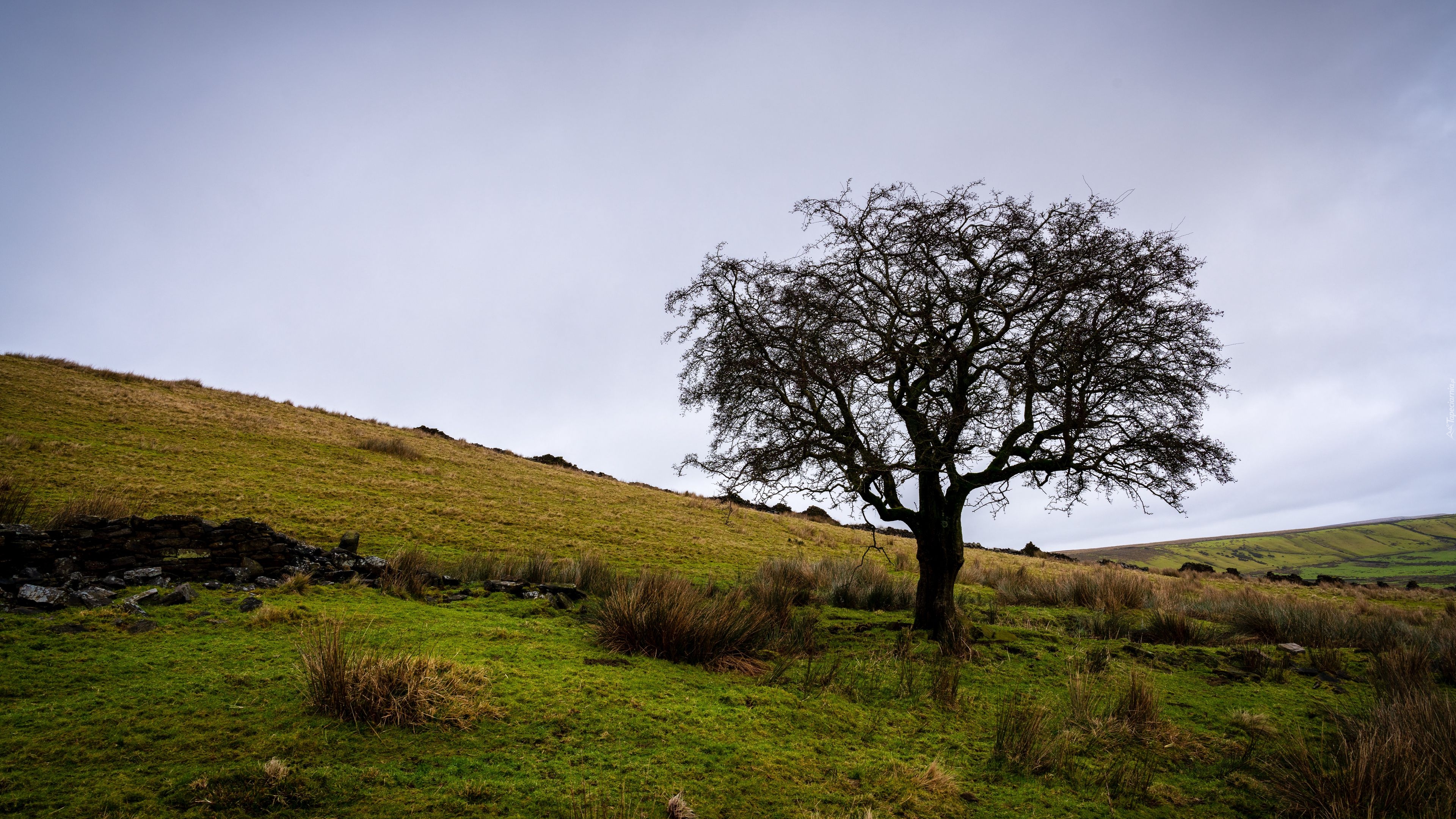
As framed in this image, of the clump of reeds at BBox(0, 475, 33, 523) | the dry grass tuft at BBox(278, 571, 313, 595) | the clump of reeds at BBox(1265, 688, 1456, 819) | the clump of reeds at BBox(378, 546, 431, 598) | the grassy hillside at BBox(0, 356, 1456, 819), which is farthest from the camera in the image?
the clump of reeds at BBox(0, 475, 33, 523)

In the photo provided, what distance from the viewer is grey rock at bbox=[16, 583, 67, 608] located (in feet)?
21.9

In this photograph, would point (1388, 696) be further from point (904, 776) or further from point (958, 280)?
point (958, 280)

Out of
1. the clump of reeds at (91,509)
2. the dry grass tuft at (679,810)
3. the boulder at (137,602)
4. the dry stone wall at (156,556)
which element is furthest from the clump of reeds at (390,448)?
the dry grass tuft at (679,810)

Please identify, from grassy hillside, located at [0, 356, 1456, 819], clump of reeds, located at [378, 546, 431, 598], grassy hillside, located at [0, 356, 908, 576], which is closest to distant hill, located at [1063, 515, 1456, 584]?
grassy hillside, located at [0, 356, 908, 576]

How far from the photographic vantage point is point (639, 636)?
7.65m

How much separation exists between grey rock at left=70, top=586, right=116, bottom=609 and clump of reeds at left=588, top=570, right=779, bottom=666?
18.3 feet

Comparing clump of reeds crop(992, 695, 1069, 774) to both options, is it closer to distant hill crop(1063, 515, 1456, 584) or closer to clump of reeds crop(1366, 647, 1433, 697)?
clump of reeds crop(1366, 647, 1433, 697)

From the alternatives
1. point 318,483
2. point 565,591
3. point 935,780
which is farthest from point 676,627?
point 318,483

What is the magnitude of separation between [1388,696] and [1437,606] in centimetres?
2035

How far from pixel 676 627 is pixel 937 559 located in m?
5.24

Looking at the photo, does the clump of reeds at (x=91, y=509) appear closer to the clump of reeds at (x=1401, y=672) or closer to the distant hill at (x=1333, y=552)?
the clump of reeds at (x=1401, y=672)

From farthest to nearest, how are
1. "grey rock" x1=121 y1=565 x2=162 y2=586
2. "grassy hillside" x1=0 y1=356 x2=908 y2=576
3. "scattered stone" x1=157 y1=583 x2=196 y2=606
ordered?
"grassy hillside" x1=0 y1=356 x2=908 y2=576, "grey rock" x1=121 y1=565 x2=162 y2=586, "scattered stone" x1=157 y1=583 x2=196 y2=606

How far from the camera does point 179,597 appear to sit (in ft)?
24.8

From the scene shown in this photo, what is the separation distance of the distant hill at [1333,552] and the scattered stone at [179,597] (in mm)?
66416
